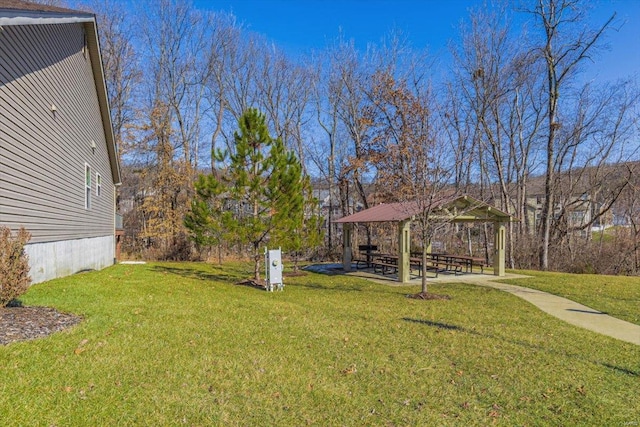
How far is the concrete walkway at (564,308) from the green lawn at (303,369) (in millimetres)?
487

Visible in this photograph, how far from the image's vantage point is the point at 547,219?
1839cm

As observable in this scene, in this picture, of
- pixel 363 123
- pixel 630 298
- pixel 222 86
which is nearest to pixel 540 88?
pixel 363 123

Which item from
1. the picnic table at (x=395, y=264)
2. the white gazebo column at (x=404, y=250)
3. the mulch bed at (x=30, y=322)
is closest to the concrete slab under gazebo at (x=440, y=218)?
the white gazebo column at (x=404, y=250)

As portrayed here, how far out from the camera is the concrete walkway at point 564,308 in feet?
21.3

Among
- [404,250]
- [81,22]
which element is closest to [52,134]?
[81,22]

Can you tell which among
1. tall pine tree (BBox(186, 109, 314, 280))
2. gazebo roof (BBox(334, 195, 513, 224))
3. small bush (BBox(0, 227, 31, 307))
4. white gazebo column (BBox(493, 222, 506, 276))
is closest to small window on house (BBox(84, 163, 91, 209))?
tall pine tree (BBox(186, 109, 314, 280))

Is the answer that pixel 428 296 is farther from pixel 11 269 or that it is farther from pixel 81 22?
pixel 81 22

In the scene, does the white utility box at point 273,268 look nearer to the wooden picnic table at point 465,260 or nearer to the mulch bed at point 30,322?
the mulch bed at point 30,322

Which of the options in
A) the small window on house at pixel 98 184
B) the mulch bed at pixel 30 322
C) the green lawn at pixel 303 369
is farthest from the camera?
the small window on house at pixel 98 184

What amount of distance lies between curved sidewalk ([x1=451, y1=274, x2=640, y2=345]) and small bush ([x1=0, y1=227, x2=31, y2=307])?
345 inches

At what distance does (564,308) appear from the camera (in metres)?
8.37

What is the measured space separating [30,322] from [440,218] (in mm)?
8672

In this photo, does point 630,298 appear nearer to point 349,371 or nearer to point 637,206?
point 349,371

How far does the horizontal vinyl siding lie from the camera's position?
22.7 feet
